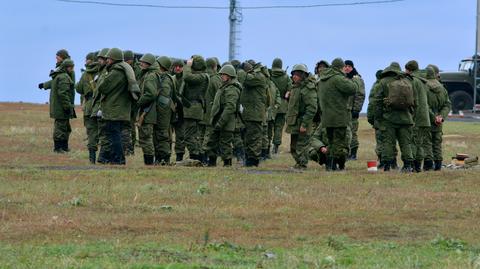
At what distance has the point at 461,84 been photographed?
5878cm

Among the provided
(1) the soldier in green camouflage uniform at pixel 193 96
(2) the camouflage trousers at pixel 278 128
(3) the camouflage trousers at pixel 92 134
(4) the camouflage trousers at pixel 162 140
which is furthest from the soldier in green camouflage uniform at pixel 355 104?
(3) the camouflage trousers at pixel 92 134

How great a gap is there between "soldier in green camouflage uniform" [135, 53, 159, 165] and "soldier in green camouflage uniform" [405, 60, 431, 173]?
14.3 ft

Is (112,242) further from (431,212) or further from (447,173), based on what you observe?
(447,173)

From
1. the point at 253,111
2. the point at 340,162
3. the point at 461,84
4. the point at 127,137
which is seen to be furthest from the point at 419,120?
the point at 461,84

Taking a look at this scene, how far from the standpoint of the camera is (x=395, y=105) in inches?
830

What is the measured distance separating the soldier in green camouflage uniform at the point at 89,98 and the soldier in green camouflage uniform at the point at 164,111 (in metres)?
1.43

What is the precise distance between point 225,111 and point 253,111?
73 centimetres

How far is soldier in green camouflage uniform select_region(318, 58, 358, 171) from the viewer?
21.5 metres

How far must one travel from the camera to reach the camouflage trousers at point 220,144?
2289 centimetres

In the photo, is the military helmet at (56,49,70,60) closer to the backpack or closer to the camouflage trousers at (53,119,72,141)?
the camouflage trousers at (53,119,72,141)

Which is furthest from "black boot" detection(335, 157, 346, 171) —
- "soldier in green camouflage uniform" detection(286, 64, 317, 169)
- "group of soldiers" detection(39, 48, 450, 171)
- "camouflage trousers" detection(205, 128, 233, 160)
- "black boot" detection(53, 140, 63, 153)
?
"black boot" detection(53, 140, 63, 153)

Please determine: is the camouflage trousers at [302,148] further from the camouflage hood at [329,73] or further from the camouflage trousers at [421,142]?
the camouflage trousers at [421,142]

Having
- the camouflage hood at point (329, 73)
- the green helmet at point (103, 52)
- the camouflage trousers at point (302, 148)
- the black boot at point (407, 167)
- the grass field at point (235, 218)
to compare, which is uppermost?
the green helmet at point (103, 52)

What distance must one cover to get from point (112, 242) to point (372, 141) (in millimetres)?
24818
